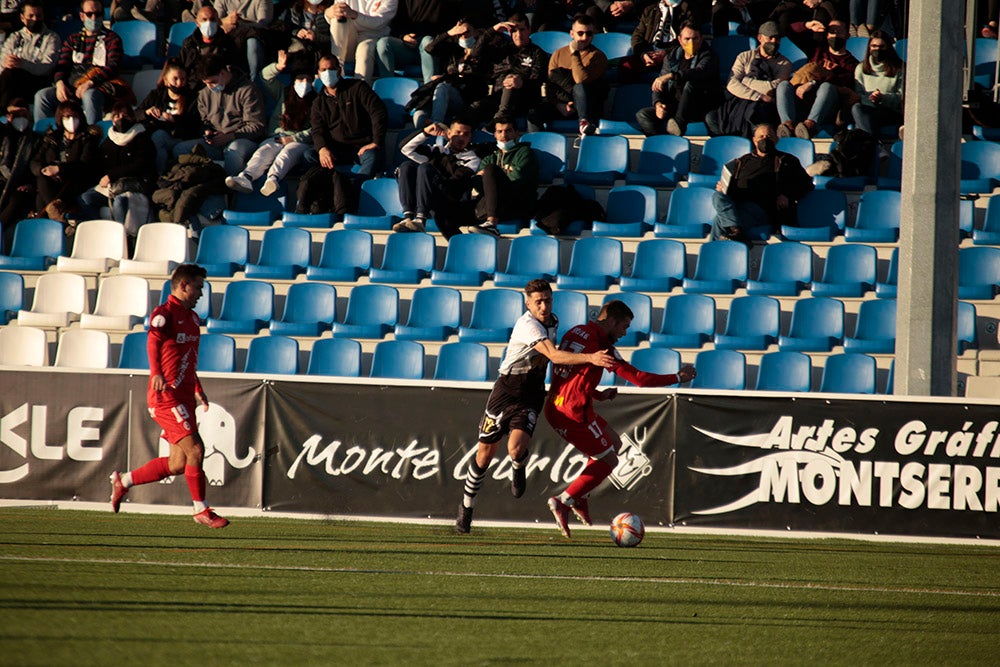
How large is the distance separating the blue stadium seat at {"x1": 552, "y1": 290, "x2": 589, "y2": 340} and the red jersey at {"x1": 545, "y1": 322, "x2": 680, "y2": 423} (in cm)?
370

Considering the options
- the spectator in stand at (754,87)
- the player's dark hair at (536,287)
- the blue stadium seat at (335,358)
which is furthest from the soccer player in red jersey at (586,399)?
the spectator in stand at (754,87)

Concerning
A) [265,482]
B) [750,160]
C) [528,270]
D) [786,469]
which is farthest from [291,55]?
[786,469]

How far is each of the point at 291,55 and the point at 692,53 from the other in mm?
5462

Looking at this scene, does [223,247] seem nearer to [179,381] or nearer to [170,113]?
[170,113]

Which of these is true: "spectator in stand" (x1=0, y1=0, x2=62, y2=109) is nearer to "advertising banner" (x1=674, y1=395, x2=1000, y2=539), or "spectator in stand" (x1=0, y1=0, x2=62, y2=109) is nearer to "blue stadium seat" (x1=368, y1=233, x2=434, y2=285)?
"blue stadium seat" (x1=368, y1=233, x2=434, y2=285)

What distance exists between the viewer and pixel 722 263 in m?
13.5

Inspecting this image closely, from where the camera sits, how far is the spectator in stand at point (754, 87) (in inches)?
587

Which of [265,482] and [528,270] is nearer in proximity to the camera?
[265,482]

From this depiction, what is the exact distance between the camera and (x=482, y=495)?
10.3 metres

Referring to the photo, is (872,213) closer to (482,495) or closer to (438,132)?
(438,132)

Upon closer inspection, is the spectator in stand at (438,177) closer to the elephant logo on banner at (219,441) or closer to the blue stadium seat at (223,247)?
the blue stadium seat at (223,247)

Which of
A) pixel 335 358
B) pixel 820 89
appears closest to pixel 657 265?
pixel 820 89

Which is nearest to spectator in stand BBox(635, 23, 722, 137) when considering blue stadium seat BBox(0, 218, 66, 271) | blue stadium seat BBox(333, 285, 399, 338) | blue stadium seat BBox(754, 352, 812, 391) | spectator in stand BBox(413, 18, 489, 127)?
spectator in stand BBox(413, 18, 489, 127)

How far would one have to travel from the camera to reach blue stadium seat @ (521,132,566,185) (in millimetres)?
14953
